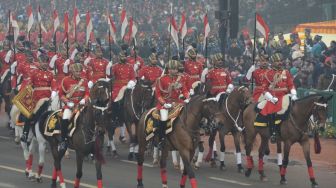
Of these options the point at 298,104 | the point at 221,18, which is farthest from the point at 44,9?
the point at 298,104

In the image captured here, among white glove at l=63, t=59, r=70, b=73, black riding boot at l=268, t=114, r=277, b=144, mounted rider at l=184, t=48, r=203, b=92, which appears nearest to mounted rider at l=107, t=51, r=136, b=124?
white glove at l=63, t=59, r=70, b=73

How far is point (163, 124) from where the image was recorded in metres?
21.5

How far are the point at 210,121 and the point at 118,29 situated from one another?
3497cm

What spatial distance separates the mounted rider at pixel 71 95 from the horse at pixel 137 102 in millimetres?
3832

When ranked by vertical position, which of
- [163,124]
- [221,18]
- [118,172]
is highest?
[221,18]

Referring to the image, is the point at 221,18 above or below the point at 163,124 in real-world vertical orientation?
above

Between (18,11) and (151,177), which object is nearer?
(151,177)

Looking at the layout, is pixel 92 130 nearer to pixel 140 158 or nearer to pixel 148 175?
pixel 140 158

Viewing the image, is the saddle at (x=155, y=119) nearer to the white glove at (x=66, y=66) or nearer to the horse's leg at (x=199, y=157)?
the horse's leg at (x=199, y=157)

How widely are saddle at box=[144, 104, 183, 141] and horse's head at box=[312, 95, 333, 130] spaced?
323cm

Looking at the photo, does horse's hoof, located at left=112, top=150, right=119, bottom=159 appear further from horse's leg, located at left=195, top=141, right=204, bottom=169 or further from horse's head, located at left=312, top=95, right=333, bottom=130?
horse's head, located at left=312, top=95, right=333, bottom=130

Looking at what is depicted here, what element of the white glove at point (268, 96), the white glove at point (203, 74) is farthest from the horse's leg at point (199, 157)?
the white glove at point (203, 74)

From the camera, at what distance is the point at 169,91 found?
21.9 m

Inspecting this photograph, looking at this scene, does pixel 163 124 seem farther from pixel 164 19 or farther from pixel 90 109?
pixel 164 19
